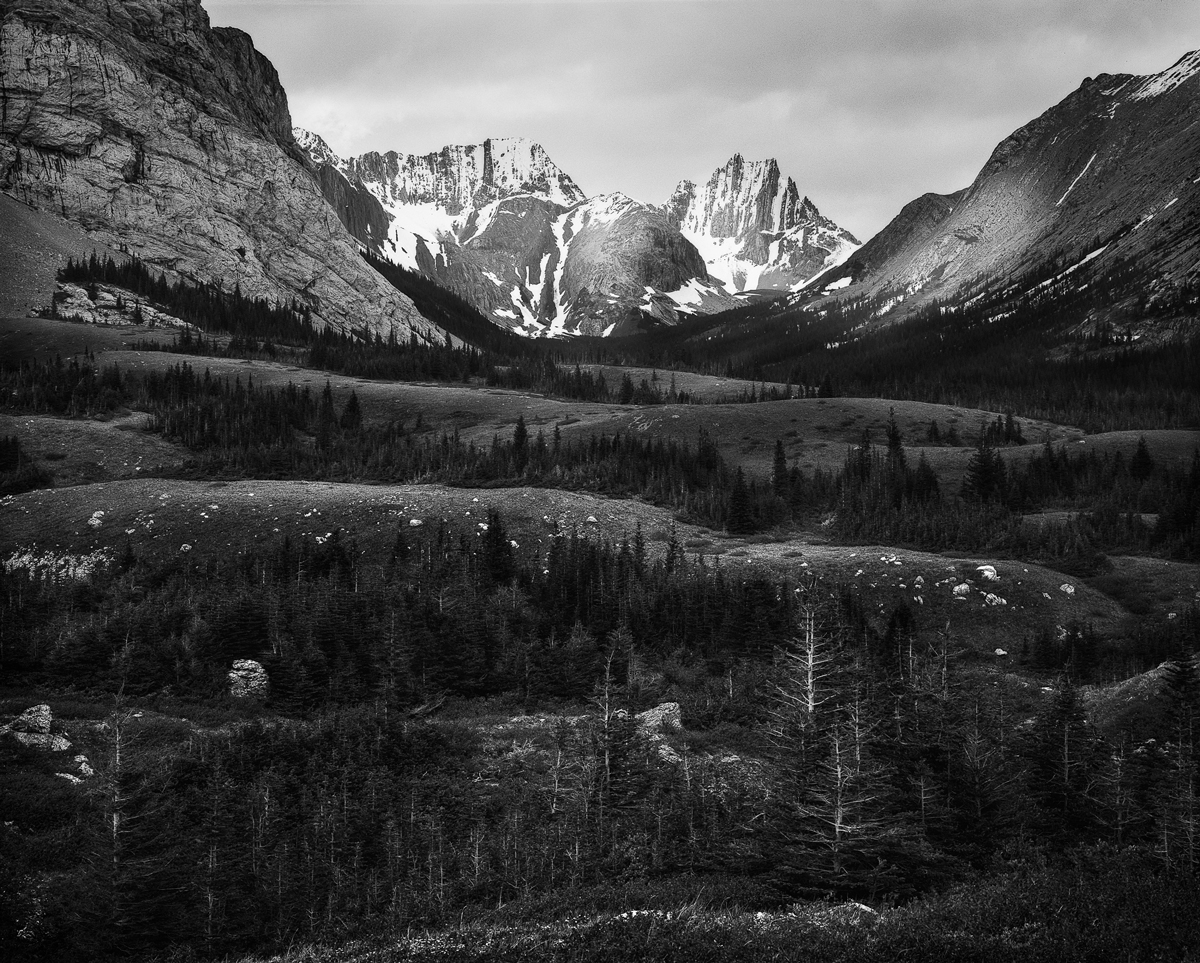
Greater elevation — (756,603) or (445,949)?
(445,949)

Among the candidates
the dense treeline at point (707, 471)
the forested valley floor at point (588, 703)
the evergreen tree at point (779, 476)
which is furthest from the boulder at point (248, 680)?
the evergreen tree at point (779, 476)

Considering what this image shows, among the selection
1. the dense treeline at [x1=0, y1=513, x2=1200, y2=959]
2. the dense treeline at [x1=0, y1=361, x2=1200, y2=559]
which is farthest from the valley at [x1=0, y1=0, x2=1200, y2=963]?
the dense treeline at [x1=0, y1=361, x2=1200, y2=559]

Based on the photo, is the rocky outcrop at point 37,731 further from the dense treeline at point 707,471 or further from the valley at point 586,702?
the dense treeline at point 707,471

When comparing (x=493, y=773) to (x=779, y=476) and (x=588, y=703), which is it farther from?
(x=779, y=476)

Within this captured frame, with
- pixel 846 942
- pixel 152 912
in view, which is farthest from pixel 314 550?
pixel 846 942

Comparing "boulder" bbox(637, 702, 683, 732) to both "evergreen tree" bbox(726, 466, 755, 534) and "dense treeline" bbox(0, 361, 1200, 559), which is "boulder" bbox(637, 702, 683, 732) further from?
"evergreen tree" bbox(726, 466, 755, 534)

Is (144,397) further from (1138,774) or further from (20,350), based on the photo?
(1138,774)
